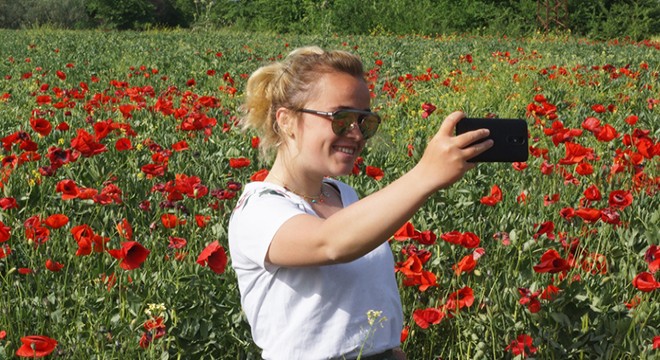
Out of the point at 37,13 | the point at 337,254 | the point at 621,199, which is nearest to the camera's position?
the point at 337,254

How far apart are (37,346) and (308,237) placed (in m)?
0.66

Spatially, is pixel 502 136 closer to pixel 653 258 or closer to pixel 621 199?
pixel 653 258

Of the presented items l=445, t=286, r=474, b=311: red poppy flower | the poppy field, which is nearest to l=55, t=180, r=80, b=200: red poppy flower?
the poppy field

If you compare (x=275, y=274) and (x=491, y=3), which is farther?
(x=491, y=3)

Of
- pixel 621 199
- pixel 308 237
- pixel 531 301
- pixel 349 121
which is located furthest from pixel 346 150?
pixel 621 199

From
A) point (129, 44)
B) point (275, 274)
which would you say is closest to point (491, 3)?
point (129, 44)

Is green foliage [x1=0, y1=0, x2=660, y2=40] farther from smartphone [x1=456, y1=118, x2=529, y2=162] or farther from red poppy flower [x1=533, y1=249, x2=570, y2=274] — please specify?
smartphone [x1=456, y1=118, x2=529, y2=162]

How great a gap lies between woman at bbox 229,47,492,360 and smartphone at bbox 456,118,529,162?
1.29ft

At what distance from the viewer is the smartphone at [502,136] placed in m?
1.29

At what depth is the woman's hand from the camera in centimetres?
121

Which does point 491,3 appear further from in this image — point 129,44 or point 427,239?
point 427,239

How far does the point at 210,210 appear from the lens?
3238 millimetres

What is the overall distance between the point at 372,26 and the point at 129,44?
13.2 m

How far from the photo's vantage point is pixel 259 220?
1684 millimetres
